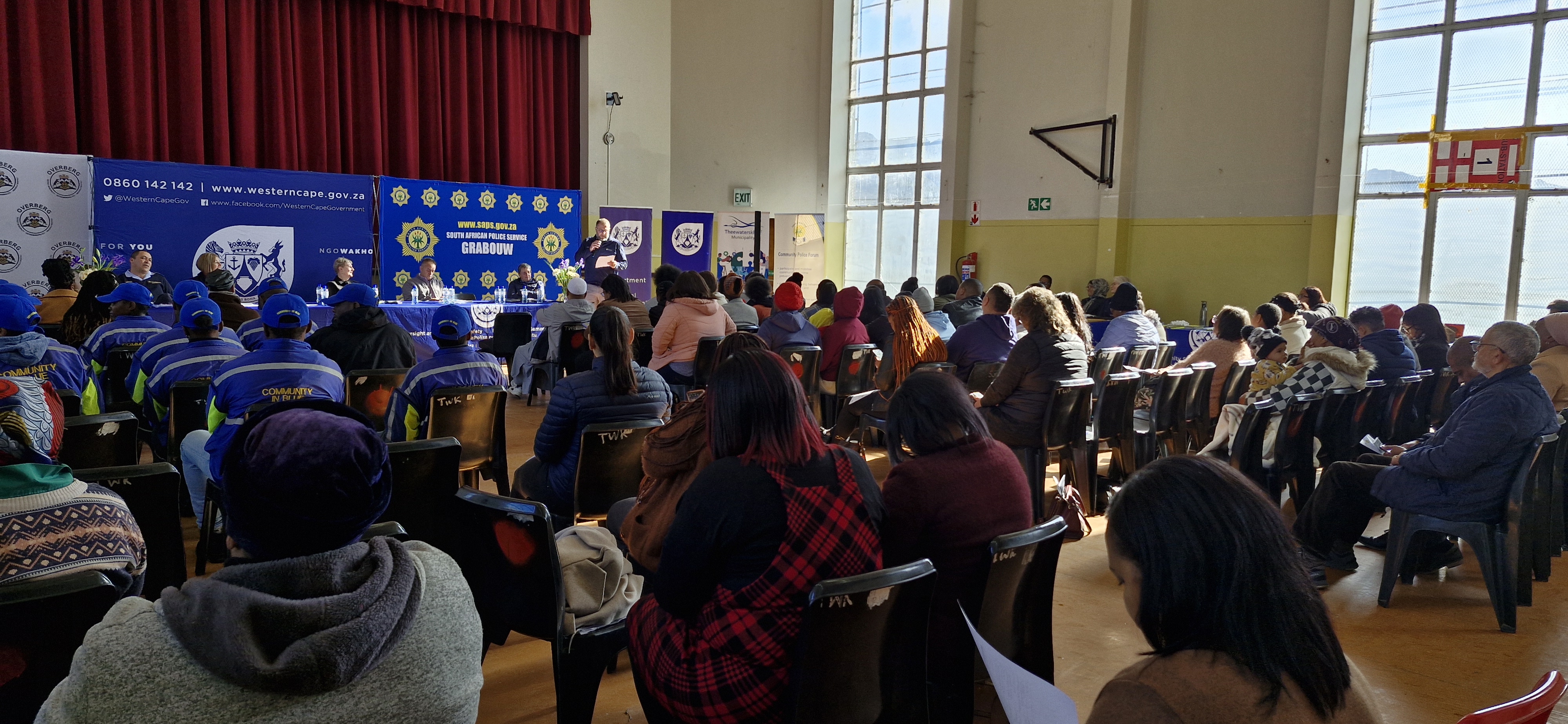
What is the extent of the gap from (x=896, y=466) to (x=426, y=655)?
4.43 feet

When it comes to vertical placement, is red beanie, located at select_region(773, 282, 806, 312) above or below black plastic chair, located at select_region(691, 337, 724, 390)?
above

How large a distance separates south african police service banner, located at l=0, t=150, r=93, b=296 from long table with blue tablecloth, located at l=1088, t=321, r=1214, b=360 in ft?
31.1

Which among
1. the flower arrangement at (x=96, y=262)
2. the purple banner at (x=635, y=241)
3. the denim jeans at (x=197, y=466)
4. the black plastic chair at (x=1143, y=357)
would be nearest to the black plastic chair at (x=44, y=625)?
the denim jeans at (x=197, y=466)

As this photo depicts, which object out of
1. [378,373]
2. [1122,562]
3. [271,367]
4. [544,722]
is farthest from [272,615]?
[378,373]

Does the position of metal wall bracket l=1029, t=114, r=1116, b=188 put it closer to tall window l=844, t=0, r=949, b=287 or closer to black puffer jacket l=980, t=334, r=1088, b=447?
tall window l=844, t=0, r=949, b=287

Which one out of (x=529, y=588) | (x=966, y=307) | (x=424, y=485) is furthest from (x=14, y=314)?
(x=966, y=307)

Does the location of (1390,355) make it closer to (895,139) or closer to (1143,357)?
(1143,357)

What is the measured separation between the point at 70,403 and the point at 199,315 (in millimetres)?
662

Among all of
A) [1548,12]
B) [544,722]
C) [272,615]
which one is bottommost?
[544,722]

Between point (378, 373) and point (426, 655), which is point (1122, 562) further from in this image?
point (378, 373)

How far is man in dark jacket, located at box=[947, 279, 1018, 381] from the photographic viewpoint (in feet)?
18.4

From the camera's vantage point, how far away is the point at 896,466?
2275 millimetres

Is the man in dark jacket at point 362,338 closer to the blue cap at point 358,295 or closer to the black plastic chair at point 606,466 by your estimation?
the blue cap at point 358,295

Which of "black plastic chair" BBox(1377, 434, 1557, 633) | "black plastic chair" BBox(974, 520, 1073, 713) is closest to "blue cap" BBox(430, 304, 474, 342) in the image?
"black plastic chair" BBox(974, 520, 1073, 713)
